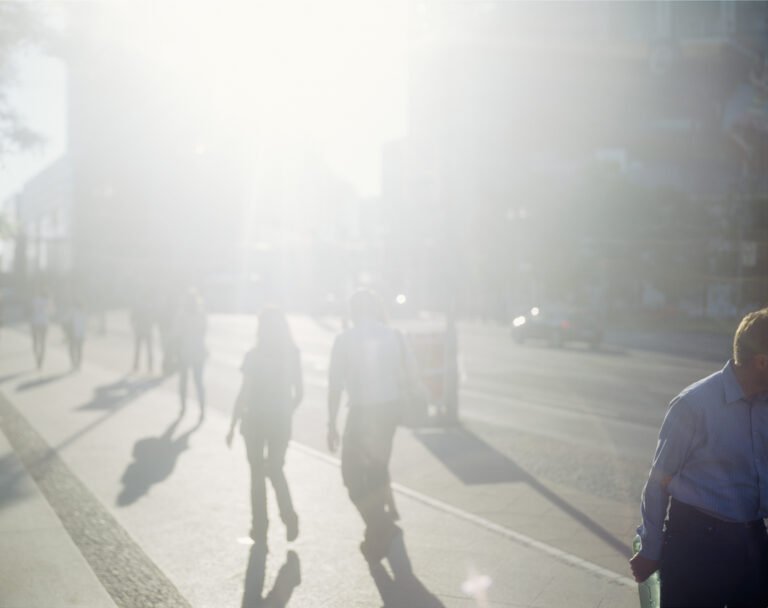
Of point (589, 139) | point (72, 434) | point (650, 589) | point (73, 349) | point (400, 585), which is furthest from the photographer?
point (589, 139)

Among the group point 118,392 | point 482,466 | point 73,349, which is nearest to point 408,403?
point 482,466

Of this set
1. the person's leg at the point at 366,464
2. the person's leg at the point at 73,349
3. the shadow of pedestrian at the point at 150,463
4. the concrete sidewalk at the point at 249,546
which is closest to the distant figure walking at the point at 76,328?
the person's leg at the point at 73,349

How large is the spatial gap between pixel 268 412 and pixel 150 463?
320 cm

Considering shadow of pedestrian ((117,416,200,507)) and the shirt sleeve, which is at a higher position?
the shirt sleeve

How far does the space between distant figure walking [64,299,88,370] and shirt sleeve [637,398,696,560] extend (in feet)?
59.2

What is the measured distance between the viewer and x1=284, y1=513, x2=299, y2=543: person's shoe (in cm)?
648

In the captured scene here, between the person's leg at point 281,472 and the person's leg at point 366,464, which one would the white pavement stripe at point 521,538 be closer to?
the person's leg at point 366,464

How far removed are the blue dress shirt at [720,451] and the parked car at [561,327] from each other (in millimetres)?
25985

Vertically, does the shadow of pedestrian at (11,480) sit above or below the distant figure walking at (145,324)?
below

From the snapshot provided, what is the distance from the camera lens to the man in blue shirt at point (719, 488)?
306cm

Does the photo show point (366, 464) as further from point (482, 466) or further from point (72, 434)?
point (72, 434)

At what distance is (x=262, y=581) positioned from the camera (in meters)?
5.63

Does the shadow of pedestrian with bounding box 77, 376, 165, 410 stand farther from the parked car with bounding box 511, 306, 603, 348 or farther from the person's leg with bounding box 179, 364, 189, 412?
the parked car with bounding box 511, 306, 603, 348

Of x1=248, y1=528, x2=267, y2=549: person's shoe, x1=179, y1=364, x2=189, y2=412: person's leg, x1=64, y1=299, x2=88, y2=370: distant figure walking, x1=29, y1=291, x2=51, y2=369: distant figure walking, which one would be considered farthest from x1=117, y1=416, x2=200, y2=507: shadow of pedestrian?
x1=29, y1=291, x2=51, y2=369: distant figure walking
